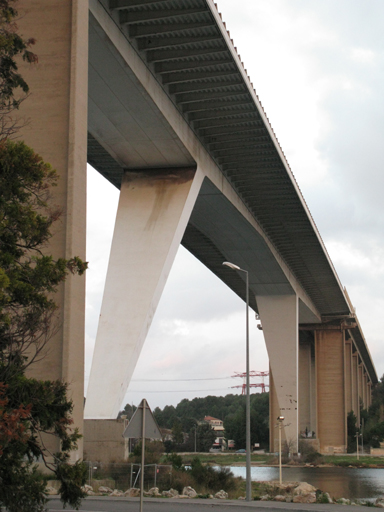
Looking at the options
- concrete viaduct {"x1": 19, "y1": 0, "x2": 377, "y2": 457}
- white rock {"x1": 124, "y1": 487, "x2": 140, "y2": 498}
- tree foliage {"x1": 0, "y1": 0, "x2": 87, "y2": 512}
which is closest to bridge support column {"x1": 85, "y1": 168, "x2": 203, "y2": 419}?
concrete viaduct {"x1": 19, "y1": 0, "x2": 377, "y2": 457}

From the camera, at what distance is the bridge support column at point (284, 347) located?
46.8 m

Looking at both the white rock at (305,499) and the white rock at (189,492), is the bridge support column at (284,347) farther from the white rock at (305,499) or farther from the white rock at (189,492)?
the white rock at (305,499)

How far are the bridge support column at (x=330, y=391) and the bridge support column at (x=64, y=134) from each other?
54501mm

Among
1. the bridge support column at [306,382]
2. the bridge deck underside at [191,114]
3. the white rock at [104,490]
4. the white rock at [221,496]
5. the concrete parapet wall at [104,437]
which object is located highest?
the bridge deck underside at [191,114]

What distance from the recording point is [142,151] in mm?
23578

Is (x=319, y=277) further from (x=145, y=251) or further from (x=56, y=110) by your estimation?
(x=56, y=110)

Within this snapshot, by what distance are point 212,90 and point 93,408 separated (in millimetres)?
10153

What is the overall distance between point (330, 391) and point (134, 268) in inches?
1872

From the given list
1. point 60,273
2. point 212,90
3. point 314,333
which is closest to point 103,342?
point 212,90

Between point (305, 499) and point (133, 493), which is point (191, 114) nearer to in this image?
point (133, 493)

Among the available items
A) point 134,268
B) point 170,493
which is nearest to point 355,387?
point 134,268

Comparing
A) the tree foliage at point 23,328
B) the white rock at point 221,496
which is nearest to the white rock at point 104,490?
the white rock at point 221,496

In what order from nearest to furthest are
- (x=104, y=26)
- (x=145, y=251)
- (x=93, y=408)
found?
(x=104, y=26), (x=93, y=408), (x=145, y=251)

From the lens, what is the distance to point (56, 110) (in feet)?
44.3
